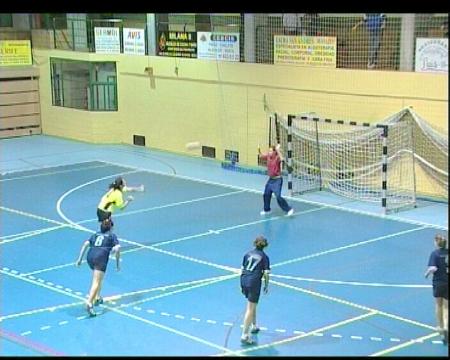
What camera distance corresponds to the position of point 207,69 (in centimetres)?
2602

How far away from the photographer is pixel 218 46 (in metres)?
25.4

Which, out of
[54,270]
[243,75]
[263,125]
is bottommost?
[54,270]

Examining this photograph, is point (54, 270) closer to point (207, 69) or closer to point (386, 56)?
point (386, 56)

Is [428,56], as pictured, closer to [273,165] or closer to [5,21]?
[273,165]

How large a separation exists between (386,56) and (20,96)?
17.4 meters

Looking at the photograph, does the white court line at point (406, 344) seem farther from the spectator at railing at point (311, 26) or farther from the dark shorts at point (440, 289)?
the spectator at railing at point (311, 26)

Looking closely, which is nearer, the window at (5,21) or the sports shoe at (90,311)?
the sports shoe at (90,311)

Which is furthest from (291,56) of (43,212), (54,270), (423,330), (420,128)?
(423,330)

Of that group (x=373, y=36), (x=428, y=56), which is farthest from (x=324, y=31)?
(x=428, y=56)

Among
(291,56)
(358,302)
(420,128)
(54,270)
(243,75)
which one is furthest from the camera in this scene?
(243,75)

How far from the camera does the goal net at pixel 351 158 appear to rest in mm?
19516

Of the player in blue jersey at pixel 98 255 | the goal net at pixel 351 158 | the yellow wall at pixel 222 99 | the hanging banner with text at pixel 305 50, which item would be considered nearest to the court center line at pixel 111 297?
the player in blue jersey at pixel 98 255

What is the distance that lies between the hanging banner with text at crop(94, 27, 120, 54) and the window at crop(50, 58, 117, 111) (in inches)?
26.1

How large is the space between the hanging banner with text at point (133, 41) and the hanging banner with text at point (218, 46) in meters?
3.10
